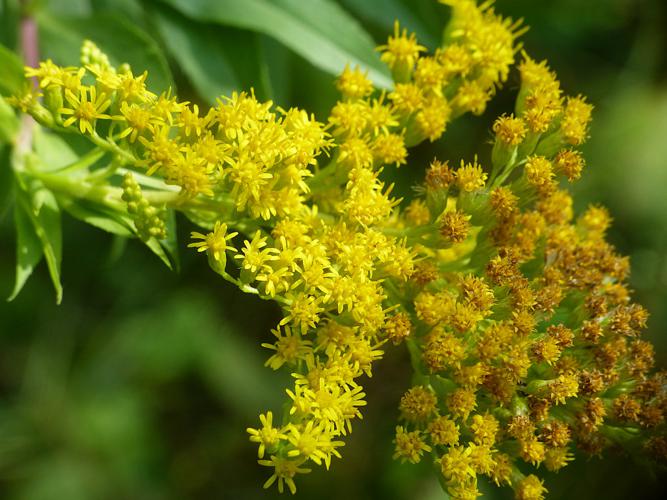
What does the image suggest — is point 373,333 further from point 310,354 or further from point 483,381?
point 483,381

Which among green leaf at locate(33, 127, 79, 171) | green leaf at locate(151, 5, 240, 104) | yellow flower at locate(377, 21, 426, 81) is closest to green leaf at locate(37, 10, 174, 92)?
green leaf at locate(151, 5, 240, 104)

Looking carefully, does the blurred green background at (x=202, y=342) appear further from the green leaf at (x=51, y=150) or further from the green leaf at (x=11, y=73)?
the green leaf at (x=11, y=73)

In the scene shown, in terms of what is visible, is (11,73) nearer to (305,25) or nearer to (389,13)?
(305,25)

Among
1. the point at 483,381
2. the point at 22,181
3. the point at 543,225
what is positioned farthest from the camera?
the point at 22,181

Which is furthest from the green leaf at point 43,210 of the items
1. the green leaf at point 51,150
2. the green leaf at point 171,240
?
the green leaf at point 171,240

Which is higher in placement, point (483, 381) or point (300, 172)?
point (300, 172)

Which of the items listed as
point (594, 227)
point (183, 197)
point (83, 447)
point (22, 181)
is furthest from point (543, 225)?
point (83, 447)
